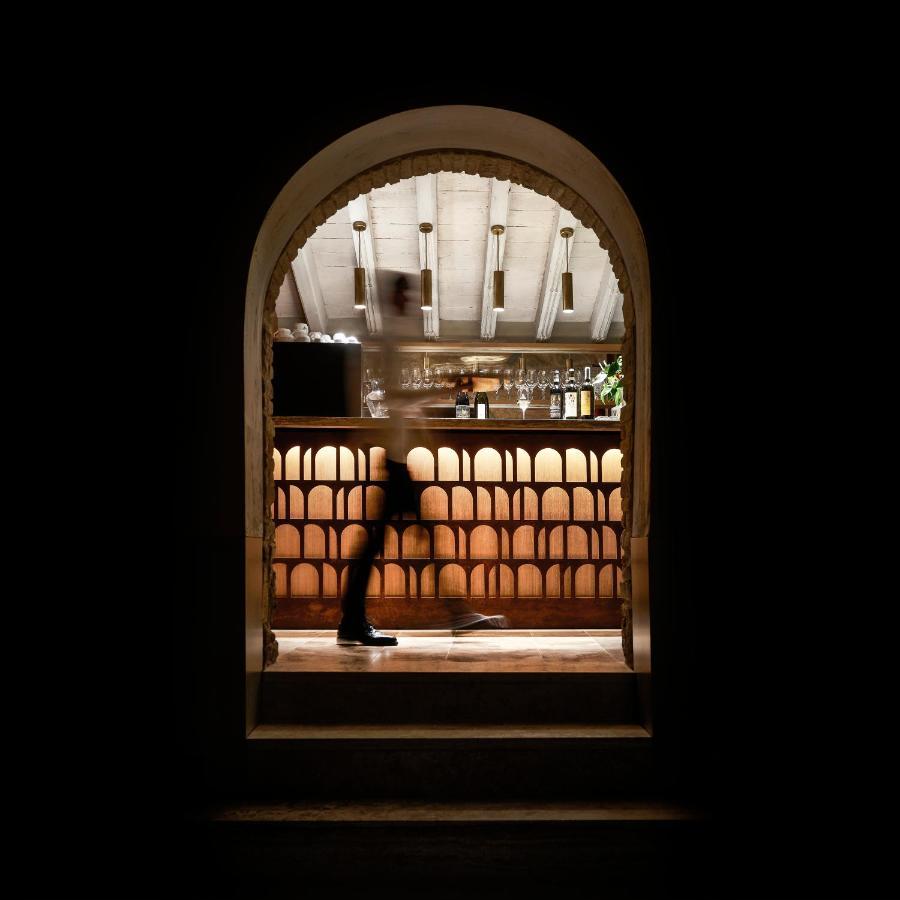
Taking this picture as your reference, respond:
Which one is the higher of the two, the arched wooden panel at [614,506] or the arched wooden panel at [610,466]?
the arched wooden panel at [610,466]

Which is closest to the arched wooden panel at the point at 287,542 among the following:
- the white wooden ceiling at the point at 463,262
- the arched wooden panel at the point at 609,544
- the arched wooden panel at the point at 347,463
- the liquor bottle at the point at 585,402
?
the arched wooden panel at the point at 347,463

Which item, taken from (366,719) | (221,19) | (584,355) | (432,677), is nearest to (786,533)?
(432,677)

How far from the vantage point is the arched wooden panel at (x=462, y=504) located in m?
4.49

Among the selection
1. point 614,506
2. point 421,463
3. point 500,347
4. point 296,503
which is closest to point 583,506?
point 614,506

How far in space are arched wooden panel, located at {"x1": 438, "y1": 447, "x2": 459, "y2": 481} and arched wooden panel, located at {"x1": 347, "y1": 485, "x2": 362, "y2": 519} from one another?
1.63ft

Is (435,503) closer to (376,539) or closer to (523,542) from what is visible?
(523,542)

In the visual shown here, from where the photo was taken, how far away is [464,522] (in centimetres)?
449

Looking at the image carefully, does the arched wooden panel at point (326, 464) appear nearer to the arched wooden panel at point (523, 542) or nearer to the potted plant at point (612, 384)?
the arched wooden panel at point (523, 542)

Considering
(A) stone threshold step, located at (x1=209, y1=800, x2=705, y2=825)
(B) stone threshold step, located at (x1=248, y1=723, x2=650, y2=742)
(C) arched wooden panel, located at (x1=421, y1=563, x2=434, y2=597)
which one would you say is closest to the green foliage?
(C) arched wooden panel, located at (x1=421, y1=563, x2=434, y2=597)

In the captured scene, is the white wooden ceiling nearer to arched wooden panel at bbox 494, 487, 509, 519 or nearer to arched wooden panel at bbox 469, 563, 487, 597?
arched wooden panel at bbox 494, 487, 509, 519

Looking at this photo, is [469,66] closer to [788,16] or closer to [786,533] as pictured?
[788,16]

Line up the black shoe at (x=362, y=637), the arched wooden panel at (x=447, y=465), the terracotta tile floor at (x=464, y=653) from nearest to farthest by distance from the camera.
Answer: the terracotta tile floor at (x=464, y=653) < the black shoe at (x=362, y=637) < the arched wooden panel at (x=447, y=465)

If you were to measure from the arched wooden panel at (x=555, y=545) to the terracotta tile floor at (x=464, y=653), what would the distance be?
0.45 meters

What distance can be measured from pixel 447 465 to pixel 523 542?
0.65 metres
